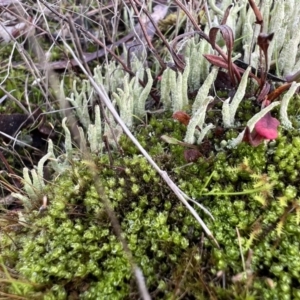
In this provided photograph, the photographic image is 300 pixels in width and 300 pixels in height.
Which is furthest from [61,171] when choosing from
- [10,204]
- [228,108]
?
[228,108]

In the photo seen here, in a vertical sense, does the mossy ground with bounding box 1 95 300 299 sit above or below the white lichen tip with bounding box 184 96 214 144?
below

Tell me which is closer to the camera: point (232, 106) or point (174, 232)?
point (174, 232)

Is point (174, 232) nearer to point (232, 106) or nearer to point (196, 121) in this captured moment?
point (196, 121)

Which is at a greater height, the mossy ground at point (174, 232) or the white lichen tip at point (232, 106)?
the white lichen tip at point (232, 106)

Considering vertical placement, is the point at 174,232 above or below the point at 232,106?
below

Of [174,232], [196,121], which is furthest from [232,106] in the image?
[174,232]

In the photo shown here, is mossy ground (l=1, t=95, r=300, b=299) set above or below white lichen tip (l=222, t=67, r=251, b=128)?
below

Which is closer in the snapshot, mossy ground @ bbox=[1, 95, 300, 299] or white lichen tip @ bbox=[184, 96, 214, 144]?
mossy ground @ bbox=[1, 95, 300, 299]

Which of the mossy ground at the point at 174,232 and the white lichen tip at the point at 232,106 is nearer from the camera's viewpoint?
the mossy ground at the point at 174,232
